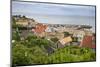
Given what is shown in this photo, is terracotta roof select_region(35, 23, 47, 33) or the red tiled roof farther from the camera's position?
the red tiled roof

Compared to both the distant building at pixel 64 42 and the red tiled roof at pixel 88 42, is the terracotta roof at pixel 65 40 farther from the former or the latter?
the red tiled roof at pixel 88 42

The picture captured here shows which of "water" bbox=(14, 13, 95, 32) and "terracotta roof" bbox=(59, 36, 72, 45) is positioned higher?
"water" bbox=(14, 13, 95, 32)

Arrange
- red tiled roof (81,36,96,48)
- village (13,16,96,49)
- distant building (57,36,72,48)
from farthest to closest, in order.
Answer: red tiled roof (81,36,96,48)
distant building (57,36,72,48)
village (13,16,96,49)

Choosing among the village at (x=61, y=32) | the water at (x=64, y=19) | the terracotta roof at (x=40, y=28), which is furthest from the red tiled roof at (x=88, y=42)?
the terracotta roof at (x=40, y=28)

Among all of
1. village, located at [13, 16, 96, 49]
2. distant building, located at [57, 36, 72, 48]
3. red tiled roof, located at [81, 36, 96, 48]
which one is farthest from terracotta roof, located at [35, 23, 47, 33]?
red tiled roof, located at [81, 36, 96, 48]

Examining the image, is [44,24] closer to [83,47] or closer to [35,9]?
[35,9]

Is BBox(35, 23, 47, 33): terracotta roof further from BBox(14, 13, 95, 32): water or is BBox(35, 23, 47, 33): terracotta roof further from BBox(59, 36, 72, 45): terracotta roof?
BBox(59, 36, 72, 45): terracotta roof

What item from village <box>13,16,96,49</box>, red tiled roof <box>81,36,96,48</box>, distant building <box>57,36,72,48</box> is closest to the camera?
village <box>13,16,96,49</box>

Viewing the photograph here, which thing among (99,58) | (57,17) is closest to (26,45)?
(57,17)

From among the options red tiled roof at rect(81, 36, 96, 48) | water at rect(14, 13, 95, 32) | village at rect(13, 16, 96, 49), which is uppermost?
water at rect(14, 13, 95, 32)
